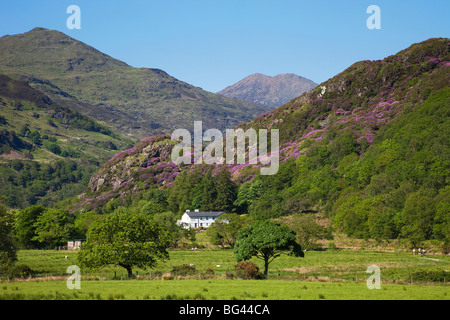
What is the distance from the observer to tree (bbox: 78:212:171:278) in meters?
54.0

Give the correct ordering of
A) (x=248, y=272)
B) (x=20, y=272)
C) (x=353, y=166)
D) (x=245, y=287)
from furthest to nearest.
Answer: (x=353, y=166)
(x=20, y=272)
(x=248, y=272)
(x=245, y=287)

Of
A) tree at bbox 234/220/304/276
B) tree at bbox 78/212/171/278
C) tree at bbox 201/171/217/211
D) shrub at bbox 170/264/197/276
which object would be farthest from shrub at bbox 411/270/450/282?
tree at bbox 201/171/217/211

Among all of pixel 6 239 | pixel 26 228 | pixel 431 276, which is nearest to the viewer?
pixel 431 276

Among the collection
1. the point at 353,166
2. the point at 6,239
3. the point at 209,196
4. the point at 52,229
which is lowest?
the point at 52,229

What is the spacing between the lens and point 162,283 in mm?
43938

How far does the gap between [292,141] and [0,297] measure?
144 meters

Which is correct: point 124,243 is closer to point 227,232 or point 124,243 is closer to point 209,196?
point 227,232

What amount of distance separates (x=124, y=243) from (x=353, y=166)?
A: 277ft

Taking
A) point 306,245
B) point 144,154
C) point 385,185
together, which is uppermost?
point 144,154

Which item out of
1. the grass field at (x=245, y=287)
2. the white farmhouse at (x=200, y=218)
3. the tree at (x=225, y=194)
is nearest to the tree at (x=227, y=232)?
the grass field at (x=245, y=287)

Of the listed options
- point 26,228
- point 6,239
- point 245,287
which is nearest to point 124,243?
point 6,239

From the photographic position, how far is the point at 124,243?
55938 millimetres
